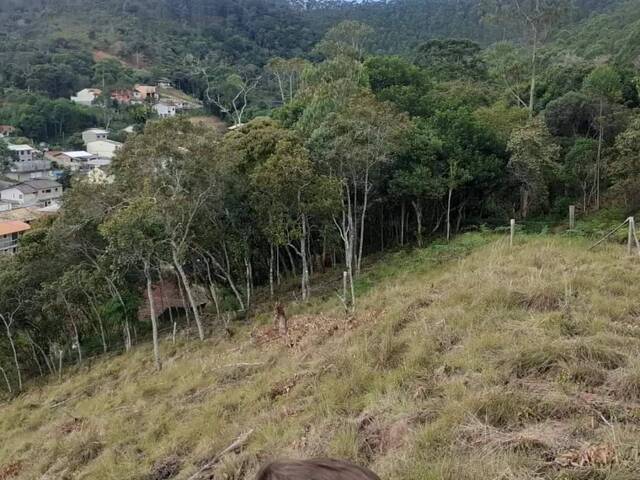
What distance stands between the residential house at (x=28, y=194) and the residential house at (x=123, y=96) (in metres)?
34.5

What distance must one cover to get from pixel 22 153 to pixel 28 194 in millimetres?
12598

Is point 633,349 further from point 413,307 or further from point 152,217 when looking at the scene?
point 152,217

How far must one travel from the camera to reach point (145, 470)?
5.79m

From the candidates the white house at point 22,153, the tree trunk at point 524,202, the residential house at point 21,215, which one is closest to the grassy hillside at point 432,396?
the tree trunk at point 524,202

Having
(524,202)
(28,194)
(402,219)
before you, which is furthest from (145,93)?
(524,202)

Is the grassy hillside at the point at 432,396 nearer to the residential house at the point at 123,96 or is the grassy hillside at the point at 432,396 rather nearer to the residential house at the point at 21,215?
the residential house at the point at 21,215

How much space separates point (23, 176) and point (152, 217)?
53.1 metres

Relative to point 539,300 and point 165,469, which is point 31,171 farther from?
point 539,300

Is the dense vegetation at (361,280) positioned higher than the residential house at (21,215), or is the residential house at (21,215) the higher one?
the dense vegetation at (361,280)

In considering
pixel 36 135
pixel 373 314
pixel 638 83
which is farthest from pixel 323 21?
pixel 373 314

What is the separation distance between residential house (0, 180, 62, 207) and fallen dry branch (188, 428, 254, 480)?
5083 cm

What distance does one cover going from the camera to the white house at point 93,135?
229 ft

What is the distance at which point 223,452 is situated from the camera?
17.1ft

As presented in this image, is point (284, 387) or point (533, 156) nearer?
point (284, 387)
